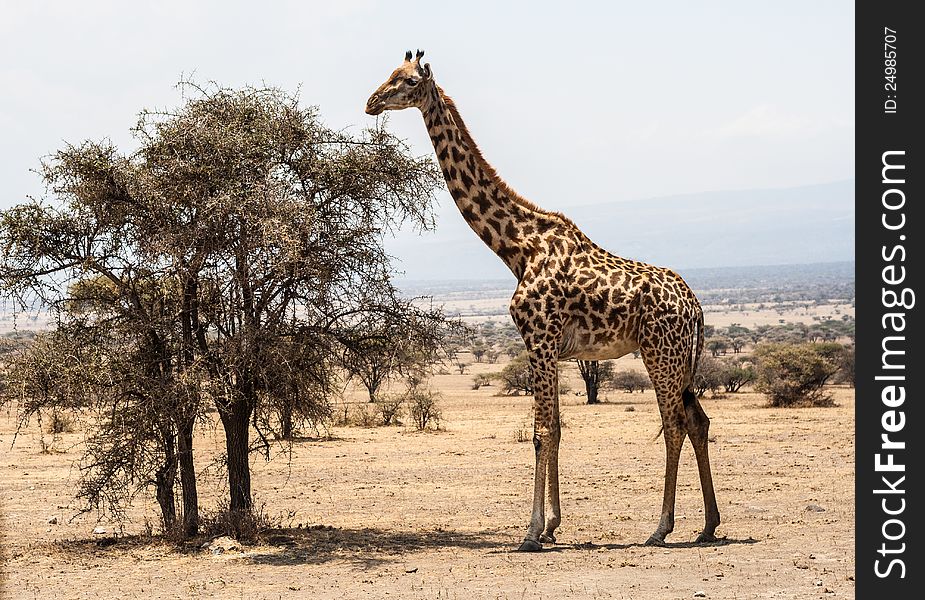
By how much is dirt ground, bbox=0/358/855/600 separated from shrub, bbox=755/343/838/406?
7.57m

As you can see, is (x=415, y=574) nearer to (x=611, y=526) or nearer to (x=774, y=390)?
(x=611, y=526)

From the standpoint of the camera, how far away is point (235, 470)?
12.5 m

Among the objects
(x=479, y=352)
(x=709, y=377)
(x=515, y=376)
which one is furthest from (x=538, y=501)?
(x=479, y=352)

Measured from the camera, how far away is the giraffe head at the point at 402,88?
12.0m

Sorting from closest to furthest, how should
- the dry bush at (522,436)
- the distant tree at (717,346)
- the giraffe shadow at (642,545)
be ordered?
the giraffe shadow at (642,545)
the dry bush at (522,436)
the distant tree at (717,346)

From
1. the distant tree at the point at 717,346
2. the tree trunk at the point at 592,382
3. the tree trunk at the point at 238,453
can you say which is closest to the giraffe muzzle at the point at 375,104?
the tree trunk at the point at 238,453

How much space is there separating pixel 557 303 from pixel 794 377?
22.8m

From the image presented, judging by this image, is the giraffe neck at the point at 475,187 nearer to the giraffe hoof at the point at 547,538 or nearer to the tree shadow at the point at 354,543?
the giraffe hoof at the point at 547,538

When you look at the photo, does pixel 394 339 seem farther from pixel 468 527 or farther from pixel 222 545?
pixel 222 545

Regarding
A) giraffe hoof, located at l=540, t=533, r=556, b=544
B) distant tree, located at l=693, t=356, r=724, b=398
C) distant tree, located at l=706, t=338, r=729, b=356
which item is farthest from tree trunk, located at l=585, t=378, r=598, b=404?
distant tree, located at l=706, t=338, r=729, b=356

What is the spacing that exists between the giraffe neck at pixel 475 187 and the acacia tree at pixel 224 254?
1.81 ft

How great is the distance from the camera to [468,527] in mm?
13461

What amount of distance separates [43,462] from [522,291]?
37.9 feet
